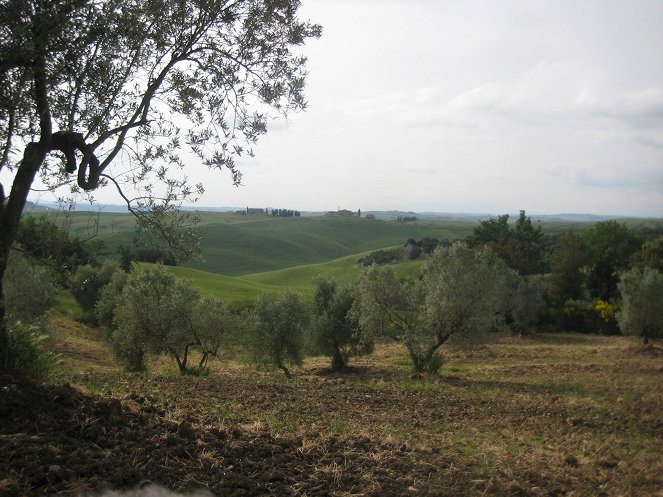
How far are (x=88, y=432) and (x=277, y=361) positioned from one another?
2270cm

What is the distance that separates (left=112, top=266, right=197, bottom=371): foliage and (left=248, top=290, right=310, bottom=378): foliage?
3.72m

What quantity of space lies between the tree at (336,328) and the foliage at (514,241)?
130 feet

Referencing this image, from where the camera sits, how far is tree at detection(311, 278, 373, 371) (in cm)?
3042

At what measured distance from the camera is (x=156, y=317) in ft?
79.7

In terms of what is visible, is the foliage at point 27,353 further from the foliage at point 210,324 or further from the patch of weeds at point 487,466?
the foliage at point 210,324

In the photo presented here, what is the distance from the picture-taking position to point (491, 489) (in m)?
5.16

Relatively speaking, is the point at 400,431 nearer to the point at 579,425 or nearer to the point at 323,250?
the point at 579,425

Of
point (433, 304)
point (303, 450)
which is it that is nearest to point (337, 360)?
point (433, 304)

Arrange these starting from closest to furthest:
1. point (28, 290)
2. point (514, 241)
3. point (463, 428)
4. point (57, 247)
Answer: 1. point (57, 247)
2. point (463, 428)
3. point (28, 290)
4. point (514, 241)

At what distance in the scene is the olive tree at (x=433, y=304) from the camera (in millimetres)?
25719

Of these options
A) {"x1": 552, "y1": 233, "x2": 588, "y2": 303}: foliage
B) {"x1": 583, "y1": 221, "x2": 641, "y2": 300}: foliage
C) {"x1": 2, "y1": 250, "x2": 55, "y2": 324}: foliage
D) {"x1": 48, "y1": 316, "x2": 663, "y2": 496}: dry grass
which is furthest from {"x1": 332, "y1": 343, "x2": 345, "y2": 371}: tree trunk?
{"x1": 583, "y1": 221, "x2": 641, "y2": 300}: foliage

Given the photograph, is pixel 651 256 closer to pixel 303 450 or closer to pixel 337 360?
pixel 337 360

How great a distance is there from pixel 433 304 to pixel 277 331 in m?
8.13

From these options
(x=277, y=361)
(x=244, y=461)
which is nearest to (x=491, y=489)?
(x=244, y=461)
